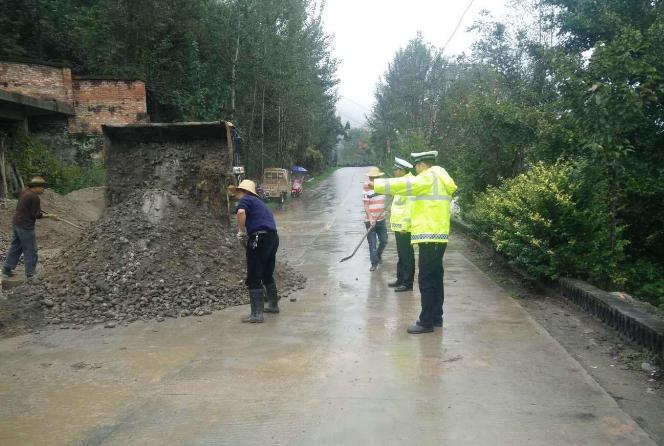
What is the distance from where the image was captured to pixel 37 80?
16922mm

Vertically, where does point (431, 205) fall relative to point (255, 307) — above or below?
above

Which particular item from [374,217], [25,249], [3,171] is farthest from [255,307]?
[3,171]

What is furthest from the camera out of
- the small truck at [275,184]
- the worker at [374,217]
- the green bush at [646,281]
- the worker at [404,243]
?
the small truck at [275,184]

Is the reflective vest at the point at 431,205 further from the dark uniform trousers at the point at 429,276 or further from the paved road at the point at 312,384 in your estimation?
the paved road at the point at 312,384

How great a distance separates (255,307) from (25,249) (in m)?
4.67

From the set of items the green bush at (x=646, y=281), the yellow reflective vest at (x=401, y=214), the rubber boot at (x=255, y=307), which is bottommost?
the green bush at (x=646, y=281)

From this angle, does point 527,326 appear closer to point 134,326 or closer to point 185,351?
point 185,351

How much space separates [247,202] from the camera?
6.49 m

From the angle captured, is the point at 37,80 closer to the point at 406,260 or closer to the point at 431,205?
the point at 406,260

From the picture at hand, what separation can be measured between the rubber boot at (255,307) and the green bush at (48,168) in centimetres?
1214

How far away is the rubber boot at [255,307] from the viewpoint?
6242 mm

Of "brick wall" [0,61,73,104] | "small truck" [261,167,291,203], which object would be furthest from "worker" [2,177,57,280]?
"small truck" [261,167,291,203]

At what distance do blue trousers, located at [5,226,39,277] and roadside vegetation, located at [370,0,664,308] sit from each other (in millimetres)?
7121

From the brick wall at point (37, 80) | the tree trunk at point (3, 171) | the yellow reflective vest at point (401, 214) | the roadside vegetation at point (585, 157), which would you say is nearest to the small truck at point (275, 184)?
the brick wall at point (37, 80)
